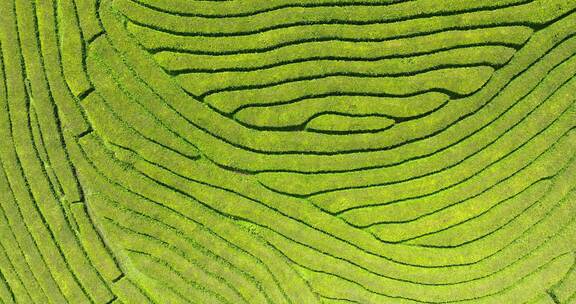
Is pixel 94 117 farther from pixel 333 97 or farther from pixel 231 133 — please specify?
pixel 333 97

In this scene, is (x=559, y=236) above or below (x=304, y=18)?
below

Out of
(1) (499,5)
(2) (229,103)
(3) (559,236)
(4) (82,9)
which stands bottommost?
(3) (559,236)

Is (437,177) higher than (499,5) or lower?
lower

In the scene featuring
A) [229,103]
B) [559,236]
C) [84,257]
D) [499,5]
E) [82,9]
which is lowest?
[84,257]

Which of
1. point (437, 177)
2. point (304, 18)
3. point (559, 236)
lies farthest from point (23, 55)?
point (559, 236)

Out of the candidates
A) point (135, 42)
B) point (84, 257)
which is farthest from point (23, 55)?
point (84, 257)

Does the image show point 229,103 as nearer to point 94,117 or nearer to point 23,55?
point 94,117
